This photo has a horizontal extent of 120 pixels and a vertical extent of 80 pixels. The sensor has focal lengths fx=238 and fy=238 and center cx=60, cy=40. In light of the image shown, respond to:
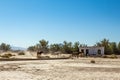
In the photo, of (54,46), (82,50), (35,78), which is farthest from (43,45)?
(35,78)

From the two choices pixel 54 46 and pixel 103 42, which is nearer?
pixel 103 42

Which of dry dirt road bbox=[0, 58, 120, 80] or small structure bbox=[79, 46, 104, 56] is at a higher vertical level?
small structure bbox=[79, 46, 104, 56]

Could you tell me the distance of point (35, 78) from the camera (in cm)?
1566

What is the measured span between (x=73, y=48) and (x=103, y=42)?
13247mm

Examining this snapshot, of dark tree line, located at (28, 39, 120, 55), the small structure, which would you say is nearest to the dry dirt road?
the small structure

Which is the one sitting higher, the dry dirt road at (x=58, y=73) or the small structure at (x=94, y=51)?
the small structure at (x=94, y=51)

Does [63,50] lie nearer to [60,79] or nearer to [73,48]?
[73,48]

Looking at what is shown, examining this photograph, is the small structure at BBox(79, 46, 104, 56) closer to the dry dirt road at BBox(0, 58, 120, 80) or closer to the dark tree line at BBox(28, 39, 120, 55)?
the dark tree line at BBox(28, 39, 120, 55)

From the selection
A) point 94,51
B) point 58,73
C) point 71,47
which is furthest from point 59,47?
point 58,73

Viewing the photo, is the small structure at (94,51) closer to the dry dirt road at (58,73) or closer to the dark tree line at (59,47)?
the dark tree line at (59,47)

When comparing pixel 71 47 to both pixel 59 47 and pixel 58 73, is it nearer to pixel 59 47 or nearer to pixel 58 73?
pixel 59 47

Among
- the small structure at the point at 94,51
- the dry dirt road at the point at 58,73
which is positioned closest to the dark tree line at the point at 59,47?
the small structure at the point at 94,51

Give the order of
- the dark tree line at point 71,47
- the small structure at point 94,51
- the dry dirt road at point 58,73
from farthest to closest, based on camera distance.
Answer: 1. the dark tree line at point 71,47
2. the small structure at point 94,51
3. the dry dirt road at point 58,73

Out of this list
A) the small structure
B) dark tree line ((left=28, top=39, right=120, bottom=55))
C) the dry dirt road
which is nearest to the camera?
the dry dirt road
